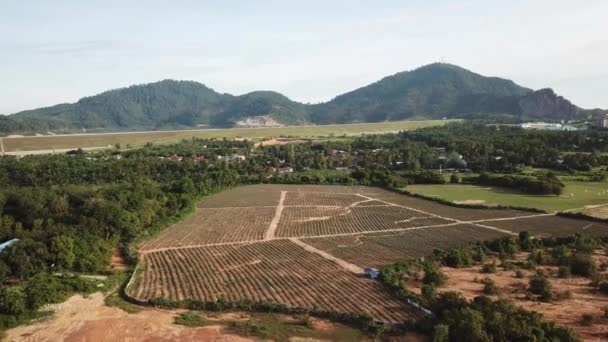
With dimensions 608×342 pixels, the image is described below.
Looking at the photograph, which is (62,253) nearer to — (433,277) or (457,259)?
(433,277)

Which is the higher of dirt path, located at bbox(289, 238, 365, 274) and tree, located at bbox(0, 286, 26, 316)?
tree, located at bbox(0, 286, 26, 316)

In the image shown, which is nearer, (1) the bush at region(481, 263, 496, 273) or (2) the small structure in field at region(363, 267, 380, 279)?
(2) the small structure in field at region(363, 267, 380, 279)

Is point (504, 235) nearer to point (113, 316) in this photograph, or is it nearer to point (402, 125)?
point (113, 316)

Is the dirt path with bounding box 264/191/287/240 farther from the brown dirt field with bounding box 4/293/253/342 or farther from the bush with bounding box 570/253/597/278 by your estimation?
the bush with bounding box 570/253/597/278

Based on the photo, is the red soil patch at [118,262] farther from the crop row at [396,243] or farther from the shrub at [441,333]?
the shrub at [441,333]

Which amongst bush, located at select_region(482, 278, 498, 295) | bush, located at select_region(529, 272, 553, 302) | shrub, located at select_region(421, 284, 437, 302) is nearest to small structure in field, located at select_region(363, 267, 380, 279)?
shrub, located at select_region(421, 284, 437, 302)

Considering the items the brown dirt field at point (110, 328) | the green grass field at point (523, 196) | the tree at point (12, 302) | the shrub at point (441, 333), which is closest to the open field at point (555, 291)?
the shrub at point (441, 333)
